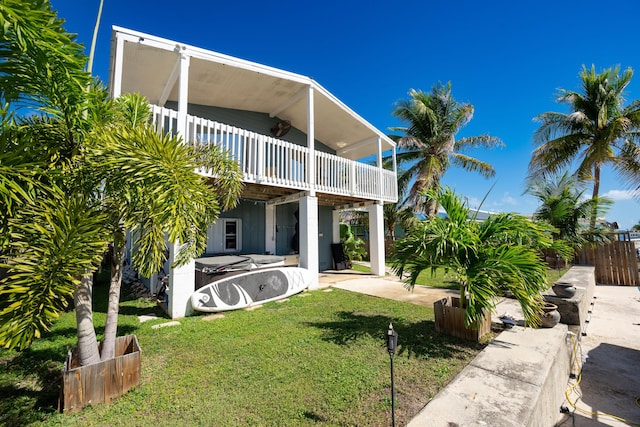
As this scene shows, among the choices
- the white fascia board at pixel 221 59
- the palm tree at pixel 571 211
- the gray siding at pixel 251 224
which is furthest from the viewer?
the palm tree at pixel 571 211

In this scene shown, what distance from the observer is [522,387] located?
2.58 metres

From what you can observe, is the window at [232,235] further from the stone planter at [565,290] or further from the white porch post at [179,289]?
the stone planter at [565,290]

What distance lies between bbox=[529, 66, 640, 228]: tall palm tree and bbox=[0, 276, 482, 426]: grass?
14406mm

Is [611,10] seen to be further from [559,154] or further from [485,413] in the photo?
[485,413]

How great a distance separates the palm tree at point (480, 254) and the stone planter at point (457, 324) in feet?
0.76

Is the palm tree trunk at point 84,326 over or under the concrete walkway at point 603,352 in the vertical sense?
over

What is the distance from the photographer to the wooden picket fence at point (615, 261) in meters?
9.71

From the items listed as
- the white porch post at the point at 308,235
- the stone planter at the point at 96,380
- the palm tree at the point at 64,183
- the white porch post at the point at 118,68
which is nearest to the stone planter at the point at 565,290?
the white porch post at the point at 308,235

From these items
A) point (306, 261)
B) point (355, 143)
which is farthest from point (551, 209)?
point (306, 261)

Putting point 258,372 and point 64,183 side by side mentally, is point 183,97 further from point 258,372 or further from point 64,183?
point 258,372

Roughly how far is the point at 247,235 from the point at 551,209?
38.2 ft

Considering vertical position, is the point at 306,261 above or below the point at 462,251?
below

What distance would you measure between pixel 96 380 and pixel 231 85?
7.70 meters

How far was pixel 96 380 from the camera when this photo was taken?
2.68 meters
